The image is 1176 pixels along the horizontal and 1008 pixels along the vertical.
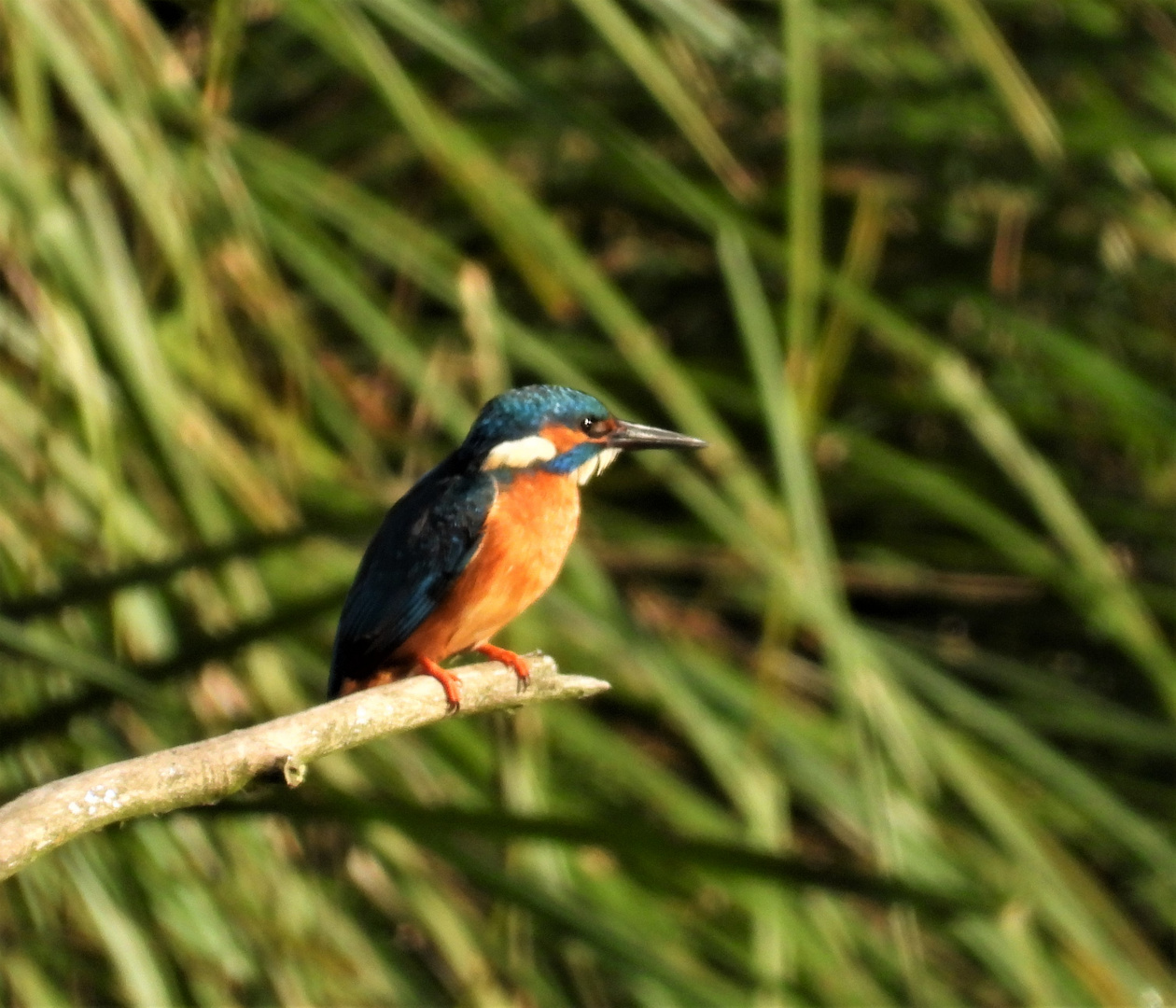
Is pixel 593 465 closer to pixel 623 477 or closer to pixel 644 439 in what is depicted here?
pixel 644 439

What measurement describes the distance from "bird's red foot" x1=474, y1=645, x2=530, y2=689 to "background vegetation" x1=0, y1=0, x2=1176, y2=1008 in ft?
0.58

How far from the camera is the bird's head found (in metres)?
2.27

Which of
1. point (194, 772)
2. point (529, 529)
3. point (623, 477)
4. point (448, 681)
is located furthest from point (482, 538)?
point (623, 477)

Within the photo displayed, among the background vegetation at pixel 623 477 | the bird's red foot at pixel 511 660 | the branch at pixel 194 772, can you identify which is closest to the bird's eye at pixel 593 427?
the background vegetation at pixel 623 477

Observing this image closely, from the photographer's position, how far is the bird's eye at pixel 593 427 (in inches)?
92.1

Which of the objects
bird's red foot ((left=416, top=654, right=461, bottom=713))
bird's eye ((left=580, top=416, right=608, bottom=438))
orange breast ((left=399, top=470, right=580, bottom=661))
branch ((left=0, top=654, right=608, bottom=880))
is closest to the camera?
branch ((left=0, top=654, right=608, bottom=880))

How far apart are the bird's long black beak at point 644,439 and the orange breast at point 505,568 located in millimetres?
111

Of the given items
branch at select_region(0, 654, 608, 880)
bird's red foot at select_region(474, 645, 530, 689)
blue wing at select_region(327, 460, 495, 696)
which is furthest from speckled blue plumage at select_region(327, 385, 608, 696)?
branch at select_region(0, 654, 608, 880)

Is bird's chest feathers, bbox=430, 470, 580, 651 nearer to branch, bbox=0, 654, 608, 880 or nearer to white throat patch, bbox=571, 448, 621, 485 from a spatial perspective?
white throat patch, bbox=571, 448, 621, 485

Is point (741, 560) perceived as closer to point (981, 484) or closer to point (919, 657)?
point (919, 657)

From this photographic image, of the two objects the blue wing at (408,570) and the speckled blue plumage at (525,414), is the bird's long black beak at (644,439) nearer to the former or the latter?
the speckled blue plumage at (525,414)

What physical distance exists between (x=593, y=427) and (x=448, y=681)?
55 cm

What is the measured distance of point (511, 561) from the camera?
7.20ft

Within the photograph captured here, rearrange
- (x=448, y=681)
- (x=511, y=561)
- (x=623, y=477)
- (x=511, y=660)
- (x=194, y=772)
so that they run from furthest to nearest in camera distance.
A: (x=623, y=477)
(x=511, y=561)
(x=511, y=660)
(x=448, y=681)
(x=194, y=772)
